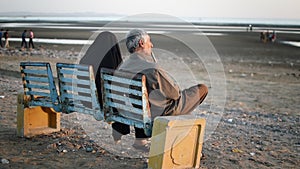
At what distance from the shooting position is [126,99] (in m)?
5.06

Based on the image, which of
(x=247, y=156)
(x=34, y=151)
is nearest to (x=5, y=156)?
(x=34, y=151)

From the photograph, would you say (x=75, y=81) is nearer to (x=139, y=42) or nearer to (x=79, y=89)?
(x=79, y=89)

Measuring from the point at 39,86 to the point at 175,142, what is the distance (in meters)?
2.25

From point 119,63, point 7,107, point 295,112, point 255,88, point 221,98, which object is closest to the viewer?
point 119,63

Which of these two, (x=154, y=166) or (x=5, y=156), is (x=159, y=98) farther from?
(x=5, y=156)

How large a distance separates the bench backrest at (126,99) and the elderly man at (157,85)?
0.44 feet

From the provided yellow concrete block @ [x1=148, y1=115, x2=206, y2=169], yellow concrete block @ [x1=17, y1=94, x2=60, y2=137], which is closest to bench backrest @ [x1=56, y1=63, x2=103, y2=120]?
yellow concrete block @ [x1=17, y1=94, x2=60, y2=137]

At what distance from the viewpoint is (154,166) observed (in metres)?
4.84

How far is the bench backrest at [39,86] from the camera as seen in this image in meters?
5.93

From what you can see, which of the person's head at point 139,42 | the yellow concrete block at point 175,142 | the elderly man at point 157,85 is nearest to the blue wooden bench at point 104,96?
the elderly man at point 157,85

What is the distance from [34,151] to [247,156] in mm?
2765

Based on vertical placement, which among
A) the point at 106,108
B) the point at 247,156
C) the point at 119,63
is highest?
the point at 119,63

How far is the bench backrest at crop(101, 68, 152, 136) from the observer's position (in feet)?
16.0

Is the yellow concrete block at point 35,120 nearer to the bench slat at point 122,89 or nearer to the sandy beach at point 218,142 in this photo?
the sandy beach at point 218,142
